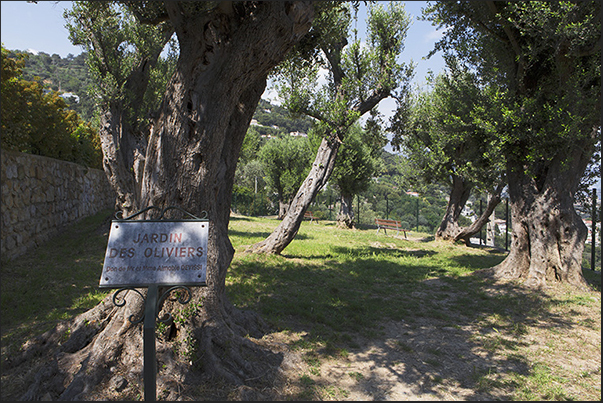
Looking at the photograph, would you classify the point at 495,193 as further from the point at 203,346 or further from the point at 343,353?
the point at 203,346

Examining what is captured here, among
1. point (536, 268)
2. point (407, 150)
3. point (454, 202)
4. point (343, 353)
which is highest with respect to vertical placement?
point (407, 150)

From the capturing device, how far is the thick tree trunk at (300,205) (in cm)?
927

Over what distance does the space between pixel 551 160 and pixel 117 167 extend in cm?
1058

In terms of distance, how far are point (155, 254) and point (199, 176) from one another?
4.07 ft

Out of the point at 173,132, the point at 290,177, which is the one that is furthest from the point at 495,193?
the point at 290,177

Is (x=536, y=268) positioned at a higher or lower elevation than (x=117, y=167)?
lower

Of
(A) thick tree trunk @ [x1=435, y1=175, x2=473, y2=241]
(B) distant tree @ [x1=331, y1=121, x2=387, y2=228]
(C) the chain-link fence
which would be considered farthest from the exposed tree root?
(B) distant tree @ [x1=331, y1=121, x2=387, y2=228]

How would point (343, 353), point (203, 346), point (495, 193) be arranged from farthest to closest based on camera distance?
point (495, 193)
point (343, 353)
point (203, 346)

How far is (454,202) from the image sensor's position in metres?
14.8

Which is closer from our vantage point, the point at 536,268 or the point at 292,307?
the point at 292,307

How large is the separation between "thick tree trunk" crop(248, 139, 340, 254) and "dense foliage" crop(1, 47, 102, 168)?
577 cm

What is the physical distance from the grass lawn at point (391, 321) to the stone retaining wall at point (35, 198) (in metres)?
0.47

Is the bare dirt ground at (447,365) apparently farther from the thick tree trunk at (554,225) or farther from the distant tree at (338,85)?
the distant tree at (338,85)

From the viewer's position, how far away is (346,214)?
2119 centimetres
